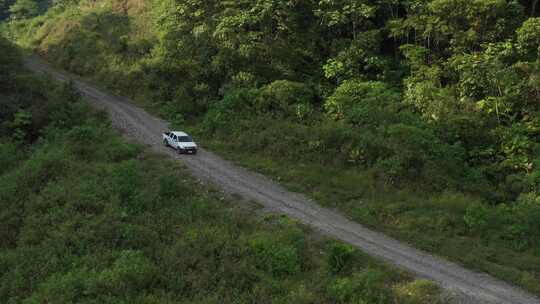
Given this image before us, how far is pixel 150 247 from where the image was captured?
15.4m

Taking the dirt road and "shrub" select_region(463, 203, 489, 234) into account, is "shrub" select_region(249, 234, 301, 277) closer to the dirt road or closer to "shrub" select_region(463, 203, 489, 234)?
the dirt road

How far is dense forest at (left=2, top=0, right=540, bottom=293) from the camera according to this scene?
19.3 m

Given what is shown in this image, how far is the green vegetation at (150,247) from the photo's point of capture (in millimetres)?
13039

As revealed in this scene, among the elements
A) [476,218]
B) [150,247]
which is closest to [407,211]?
[476,218]

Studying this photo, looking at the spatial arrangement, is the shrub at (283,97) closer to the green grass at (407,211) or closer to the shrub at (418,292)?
the green grass at (407,211)

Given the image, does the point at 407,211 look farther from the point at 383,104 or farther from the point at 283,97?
the point at 283,97

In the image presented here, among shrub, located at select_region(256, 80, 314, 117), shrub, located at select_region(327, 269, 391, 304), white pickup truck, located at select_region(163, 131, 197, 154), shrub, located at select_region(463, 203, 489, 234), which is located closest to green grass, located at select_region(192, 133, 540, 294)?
shrub, located at select_region(463, 203, 489, 234)

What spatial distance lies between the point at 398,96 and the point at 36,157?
21572 mm

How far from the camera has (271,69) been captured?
1288 inches

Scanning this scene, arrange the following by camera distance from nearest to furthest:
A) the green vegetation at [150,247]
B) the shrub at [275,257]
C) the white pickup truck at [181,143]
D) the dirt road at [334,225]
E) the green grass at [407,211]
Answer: the green vegetation at [150,247], the dirt road at [334,225], the shrub at [275,257], the green grass at [407,211], the white pickup truck at [181,143]

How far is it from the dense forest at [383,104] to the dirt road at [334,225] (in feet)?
2.83

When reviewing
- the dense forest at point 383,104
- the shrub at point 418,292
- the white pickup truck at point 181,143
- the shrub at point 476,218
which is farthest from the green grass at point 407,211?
the shrub at point 418,292

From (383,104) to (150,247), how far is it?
688 inches

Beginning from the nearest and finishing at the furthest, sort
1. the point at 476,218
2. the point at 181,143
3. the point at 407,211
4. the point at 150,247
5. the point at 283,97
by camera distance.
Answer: the point at 150,247 < the point at 476,218 < the point at 407,211 < the point at 181,143 < the point at 283,97
